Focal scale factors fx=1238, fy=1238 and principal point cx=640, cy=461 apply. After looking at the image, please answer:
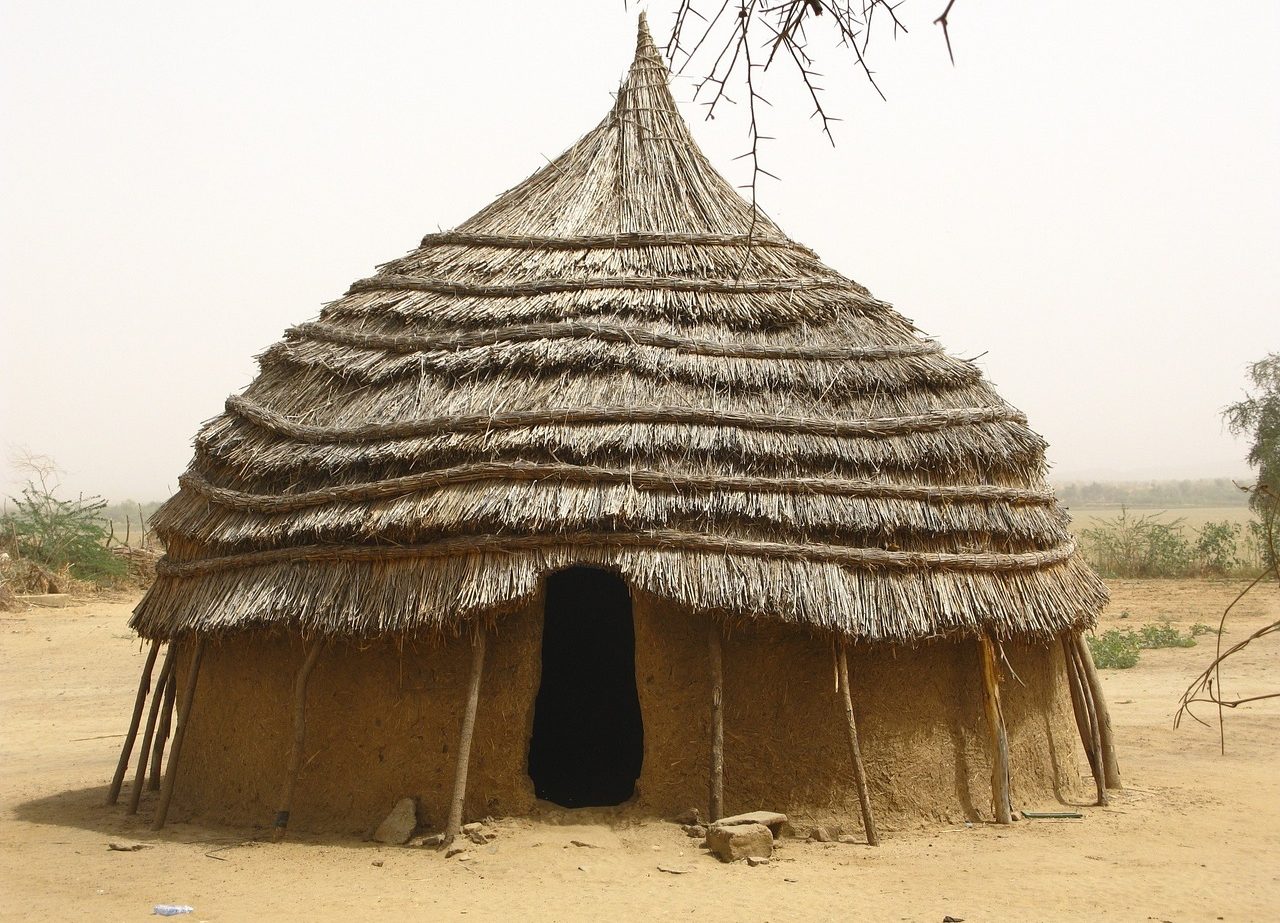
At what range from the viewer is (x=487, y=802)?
768 cm

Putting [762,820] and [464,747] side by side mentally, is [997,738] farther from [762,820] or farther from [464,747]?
[464,747]

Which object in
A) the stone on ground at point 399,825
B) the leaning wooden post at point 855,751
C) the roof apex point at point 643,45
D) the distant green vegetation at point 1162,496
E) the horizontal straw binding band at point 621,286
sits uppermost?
the distant green vegetation at point 1162,496

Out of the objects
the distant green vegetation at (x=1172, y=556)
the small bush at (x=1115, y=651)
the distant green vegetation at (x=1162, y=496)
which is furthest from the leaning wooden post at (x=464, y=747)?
the distant green vegetation at (x=1162, y=496)

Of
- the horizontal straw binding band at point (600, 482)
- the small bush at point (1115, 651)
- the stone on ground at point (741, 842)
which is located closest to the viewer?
the stone on ground at point (741, 842)

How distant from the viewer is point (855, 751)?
7578 millimetres

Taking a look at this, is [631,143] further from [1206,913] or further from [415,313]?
→ [1206,913]

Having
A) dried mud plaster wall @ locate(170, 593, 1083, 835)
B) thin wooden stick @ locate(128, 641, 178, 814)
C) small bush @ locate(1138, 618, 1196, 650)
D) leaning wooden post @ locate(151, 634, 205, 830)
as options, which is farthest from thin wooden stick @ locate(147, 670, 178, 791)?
small bush @ locate(1138, 618, 1196, 650)

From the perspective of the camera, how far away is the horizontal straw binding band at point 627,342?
848 centimetres

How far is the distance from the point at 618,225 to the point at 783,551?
10.8 feet

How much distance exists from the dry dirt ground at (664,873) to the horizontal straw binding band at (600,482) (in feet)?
6.91

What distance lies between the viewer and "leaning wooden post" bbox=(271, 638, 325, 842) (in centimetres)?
779

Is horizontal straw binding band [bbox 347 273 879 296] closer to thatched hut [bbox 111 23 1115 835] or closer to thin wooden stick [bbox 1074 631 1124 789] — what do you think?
thatched hut [bbox 111 23 1115 835]

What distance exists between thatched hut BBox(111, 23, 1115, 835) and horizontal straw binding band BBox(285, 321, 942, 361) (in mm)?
22

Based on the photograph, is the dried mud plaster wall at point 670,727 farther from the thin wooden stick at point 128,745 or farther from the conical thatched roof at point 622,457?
the thin wooden stick at point 128,745
